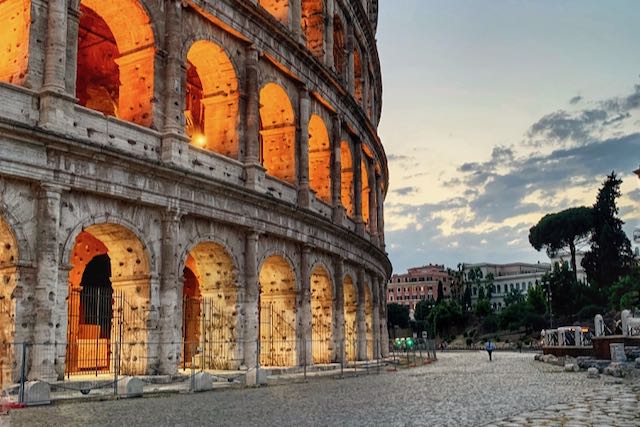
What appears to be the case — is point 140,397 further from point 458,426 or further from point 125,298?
point 458,426

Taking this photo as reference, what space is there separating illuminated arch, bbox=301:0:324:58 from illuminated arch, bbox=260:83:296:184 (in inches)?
183

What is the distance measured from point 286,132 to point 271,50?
297 centimetres

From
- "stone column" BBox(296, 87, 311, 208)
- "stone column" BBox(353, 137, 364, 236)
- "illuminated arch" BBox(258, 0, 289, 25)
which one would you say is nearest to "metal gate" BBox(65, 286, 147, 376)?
"stone column" BBox(296, 87, 311, 208)

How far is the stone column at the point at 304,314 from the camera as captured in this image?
22694 mm

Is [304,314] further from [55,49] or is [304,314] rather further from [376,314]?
[55,49]

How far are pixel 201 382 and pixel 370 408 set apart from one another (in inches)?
202

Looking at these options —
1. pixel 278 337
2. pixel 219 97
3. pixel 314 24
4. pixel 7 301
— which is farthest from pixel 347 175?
pixel 7 301

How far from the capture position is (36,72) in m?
15.1

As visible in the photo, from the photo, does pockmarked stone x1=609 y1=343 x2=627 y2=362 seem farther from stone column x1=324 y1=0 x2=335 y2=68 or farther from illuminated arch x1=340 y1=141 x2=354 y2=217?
stone column x1=324 y1=0 x2=335 y2=68

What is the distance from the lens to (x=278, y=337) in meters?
23.0

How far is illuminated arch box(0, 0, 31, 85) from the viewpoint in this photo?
15031mm

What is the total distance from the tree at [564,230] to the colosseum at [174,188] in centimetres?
6951

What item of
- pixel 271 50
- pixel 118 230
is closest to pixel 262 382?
pixel 118 230

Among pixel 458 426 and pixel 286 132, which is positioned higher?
pixel 286 132
